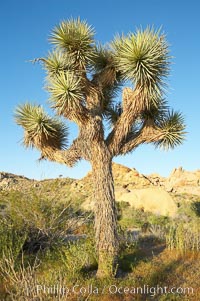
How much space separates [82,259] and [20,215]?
2.83m

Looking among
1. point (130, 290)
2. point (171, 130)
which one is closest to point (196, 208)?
point (171, 130)

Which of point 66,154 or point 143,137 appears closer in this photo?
point 66,154

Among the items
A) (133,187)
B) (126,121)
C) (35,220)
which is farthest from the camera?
(133,187)

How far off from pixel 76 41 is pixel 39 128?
2.22 m

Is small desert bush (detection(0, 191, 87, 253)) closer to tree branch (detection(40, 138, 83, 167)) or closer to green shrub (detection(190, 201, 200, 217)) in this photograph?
tree branch (detection(40, 138, 83, 167))

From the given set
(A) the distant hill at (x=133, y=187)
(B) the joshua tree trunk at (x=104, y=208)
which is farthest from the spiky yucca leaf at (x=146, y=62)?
(A) the distant hill at (x=133, y=187)

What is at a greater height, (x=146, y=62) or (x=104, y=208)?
(x=146, y=62)

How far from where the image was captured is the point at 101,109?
9.34 metres

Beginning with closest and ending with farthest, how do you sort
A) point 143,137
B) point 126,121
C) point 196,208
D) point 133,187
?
1. point 126,121
2. point 143,137
3. point 196,208
4. point 133,187

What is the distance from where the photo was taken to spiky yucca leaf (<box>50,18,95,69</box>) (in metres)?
9.10

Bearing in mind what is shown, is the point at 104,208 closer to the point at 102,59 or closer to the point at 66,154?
the point at 66,154

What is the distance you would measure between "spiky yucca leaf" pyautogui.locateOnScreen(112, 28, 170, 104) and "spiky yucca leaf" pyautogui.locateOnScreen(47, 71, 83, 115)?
1.22 meters

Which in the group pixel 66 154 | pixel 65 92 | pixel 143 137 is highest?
pixel 65 92

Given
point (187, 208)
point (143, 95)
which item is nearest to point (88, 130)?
point (143, 95)
